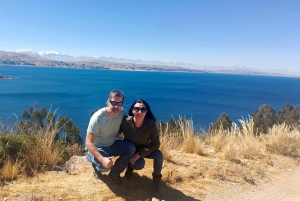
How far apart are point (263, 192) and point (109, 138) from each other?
95.2 inches

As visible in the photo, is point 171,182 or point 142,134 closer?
point 142,134

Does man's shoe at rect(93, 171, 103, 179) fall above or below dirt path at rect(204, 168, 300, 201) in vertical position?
above

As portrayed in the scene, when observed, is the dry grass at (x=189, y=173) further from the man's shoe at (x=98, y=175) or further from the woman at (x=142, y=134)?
the woman at (x=142, y=134)

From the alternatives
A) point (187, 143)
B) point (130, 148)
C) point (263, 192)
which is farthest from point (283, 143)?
point (130, 148)

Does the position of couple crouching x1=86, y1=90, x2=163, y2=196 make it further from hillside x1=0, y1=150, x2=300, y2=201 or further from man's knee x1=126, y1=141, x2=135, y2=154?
hillside x1=0, y1=150, x2=300, y2=201

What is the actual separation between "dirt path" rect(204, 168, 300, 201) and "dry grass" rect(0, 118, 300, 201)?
0.16 metres

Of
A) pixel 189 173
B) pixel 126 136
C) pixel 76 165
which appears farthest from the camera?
pixel 76 165

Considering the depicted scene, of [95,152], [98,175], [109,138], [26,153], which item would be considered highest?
[109,138]

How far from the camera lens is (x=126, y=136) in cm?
318

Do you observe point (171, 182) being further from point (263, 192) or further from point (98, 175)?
point (263, 192)

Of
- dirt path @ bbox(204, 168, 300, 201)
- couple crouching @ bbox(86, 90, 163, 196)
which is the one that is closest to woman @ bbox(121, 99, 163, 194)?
couple crouching @ bbox(86, 90, 163, 196)

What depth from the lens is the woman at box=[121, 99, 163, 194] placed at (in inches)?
118

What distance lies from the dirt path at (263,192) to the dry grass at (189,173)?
0.16 meters

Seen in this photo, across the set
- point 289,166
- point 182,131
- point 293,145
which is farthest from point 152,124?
point 293,145
